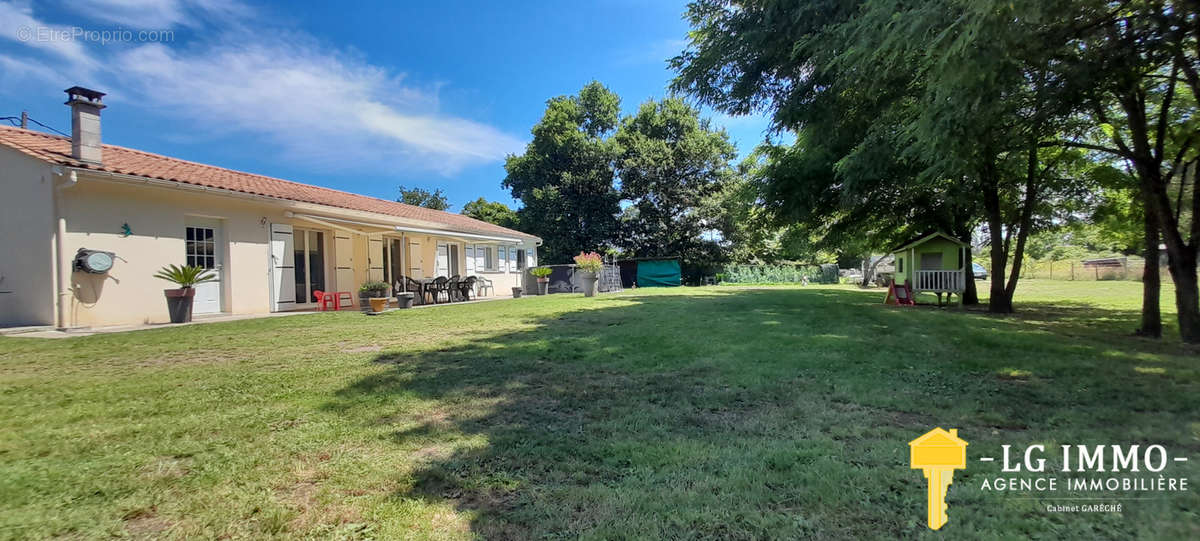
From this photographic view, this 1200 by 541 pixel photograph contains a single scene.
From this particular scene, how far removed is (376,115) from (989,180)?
2089 cm

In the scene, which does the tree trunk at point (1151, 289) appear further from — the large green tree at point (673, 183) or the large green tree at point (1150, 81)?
the large green tree at point (673, 183)

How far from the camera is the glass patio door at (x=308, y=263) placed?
12.4 m

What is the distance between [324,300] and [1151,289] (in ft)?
53.7

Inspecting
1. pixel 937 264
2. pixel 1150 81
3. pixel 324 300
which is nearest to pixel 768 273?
pixel 937 264

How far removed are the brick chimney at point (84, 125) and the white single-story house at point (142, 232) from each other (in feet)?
0.06

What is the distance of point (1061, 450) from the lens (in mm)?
2459

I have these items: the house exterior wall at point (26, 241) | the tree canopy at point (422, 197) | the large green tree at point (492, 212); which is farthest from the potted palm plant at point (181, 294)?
the tree canopy at point (422, 197)

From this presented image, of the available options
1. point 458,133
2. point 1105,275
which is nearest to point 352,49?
point 458,133

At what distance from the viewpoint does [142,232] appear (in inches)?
353

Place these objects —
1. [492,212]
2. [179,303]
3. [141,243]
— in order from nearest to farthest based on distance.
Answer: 1. [179,303]
2. [141,243]
3. [492,212]

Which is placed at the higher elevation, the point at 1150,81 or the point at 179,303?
the point at 1150,81

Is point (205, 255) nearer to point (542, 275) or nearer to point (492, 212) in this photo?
point (542, 275)

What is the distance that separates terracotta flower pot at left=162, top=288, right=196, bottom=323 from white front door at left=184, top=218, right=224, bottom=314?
849mm

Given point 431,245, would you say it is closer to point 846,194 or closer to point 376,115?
point 376,115
